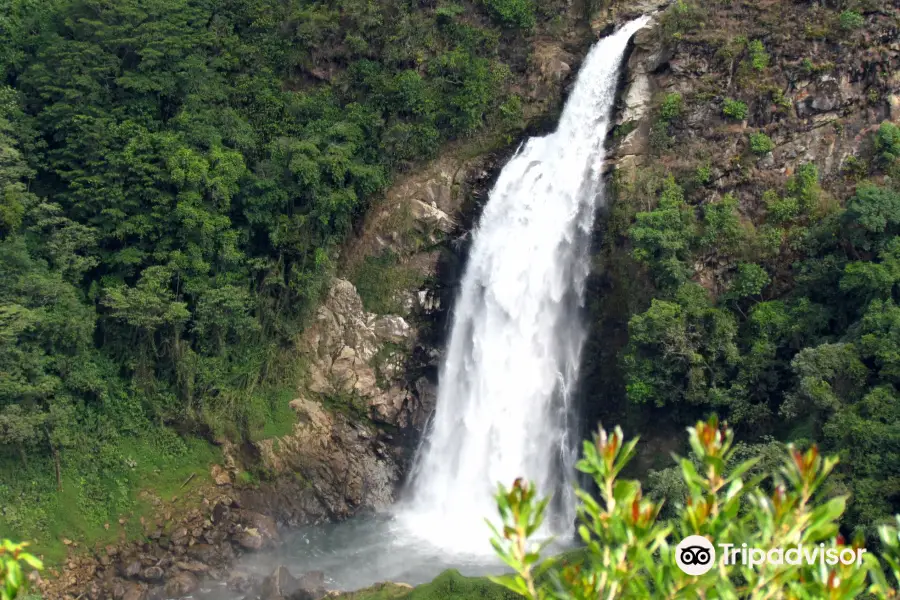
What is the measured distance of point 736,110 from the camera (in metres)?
24.2

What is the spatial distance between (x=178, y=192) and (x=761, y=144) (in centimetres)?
1725

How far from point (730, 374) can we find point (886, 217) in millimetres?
5310

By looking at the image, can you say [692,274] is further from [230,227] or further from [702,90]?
[230,227]

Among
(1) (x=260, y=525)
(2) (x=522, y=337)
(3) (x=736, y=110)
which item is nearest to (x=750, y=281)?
(3) (x=736, y=110)

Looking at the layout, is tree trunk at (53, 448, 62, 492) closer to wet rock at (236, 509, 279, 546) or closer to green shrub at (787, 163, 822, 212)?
wet rock at (236, 509, 279, 546)

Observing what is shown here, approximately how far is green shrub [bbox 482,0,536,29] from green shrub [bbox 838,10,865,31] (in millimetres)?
9795

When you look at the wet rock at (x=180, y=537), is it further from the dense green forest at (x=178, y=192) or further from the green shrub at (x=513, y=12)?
the green shrub at (x=513, y=12)

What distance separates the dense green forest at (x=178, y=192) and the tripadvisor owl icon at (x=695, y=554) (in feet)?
71.7

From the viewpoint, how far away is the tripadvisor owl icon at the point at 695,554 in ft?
20.0

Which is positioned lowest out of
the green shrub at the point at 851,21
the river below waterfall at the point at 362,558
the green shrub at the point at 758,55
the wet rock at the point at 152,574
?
the river below waterfall at the point at 362,558

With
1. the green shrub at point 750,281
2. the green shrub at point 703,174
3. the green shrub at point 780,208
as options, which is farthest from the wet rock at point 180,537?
the green shrub at point 780,208

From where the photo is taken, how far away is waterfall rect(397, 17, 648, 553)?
25.7m

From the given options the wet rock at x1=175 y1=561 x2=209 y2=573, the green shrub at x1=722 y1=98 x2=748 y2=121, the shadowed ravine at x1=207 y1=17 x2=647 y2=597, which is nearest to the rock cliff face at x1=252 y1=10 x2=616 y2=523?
the shadowed ravine at x1=207 y1=17 x2=647 y2=597

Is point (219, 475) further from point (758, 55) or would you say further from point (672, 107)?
point (758, 55)
